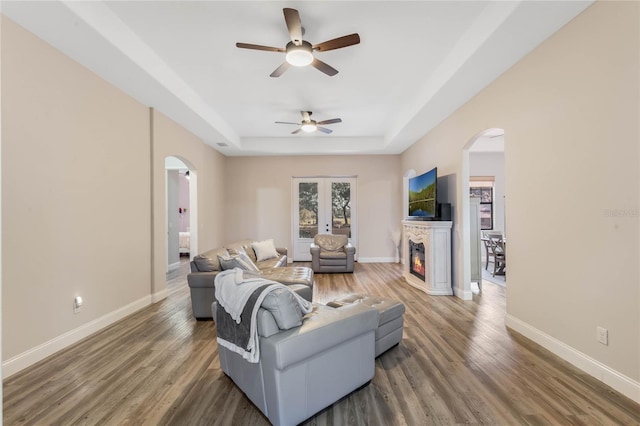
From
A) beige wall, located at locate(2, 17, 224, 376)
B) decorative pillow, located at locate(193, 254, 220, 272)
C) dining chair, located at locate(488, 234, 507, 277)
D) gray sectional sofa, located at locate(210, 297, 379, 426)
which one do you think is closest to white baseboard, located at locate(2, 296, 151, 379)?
beige wall, located at locate(2, 17, 224, 376)

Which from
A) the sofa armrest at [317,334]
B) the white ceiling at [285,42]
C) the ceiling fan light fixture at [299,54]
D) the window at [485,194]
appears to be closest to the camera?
the sofa armrest at [317,334]

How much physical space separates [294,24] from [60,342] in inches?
148

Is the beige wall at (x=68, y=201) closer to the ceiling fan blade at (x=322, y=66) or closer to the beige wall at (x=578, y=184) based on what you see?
the ceiling fan blade at (x=322, y=66)

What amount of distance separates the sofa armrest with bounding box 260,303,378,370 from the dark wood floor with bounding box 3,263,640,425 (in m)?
0.48

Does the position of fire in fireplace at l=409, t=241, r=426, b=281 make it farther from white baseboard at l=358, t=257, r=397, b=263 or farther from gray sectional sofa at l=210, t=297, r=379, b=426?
gray sectional sofa at l=210, t=297, r=379, b=426

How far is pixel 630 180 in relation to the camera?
226 centimetres

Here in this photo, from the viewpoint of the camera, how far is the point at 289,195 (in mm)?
8031

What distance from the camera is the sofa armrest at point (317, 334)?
185 cm

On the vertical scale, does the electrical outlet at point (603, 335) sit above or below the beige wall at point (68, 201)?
below

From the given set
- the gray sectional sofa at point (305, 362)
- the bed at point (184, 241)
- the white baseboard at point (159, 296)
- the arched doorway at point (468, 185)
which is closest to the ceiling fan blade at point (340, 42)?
the arched doorway at point (468, 185)

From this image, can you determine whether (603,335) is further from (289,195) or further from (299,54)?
Result: (289,195)

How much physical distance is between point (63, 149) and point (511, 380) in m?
4.62

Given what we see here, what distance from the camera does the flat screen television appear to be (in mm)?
5015

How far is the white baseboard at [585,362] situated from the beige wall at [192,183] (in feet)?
15.7
